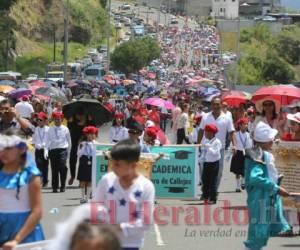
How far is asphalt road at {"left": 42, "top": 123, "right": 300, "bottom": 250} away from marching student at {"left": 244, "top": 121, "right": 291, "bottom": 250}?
264 centimetres

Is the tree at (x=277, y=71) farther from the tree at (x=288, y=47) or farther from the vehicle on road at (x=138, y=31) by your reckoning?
the vehicle on road at (x=138, y=31)

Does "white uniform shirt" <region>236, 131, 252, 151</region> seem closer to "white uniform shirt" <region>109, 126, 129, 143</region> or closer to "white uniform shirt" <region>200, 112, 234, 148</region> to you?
"white uniform shirt" <region>200, 112, 234, 148</region>

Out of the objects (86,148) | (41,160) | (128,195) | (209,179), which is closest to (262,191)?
(128,195)

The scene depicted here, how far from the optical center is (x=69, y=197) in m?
17.8

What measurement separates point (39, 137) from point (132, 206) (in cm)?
1230

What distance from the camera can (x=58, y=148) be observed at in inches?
743

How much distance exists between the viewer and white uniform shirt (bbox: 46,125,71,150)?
737 inches

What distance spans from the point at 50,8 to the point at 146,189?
367 feet

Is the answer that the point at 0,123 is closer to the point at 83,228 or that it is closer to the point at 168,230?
the point at 168,230

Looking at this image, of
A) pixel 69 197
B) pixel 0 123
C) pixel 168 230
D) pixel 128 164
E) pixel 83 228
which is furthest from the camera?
pixel 69 197

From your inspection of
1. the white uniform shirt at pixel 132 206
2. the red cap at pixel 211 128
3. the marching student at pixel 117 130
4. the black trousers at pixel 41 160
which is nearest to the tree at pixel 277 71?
the marching student at pixel 117 130

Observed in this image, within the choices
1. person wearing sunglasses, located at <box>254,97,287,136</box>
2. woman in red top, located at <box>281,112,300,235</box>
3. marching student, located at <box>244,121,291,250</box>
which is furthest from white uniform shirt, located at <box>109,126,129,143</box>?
marching student, located at <box>244,121,291,250</box>

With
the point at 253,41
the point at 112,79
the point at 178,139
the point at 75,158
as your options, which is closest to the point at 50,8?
the point at 112,79

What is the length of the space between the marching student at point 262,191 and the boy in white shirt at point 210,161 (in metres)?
6.68
